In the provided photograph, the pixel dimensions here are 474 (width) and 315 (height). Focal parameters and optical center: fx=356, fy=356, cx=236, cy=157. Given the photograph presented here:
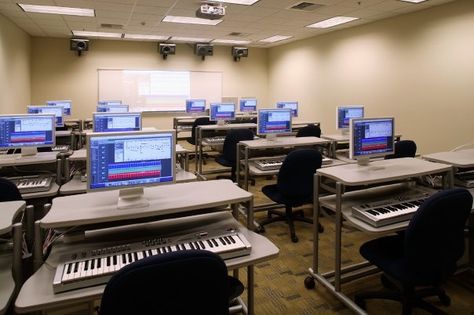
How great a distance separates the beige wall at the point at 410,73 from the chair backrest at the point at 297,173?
11.6 feet

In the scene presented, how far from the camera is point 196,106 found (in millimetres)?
8852

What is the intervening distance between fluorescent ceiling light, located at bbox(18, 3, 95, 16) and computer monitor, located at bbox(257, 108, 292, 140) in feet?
12.4

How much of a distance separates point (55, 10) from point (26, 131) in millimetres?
3881

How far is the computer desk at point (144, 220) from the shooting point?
1.40 metres

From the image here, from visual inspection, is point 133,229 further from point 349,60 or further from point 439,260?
point 349,60

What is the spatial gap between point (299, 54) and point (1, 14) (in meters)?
6.75

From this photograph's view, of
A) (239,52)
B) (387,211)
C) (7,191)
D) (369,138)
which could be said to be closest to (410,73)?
(369,138)

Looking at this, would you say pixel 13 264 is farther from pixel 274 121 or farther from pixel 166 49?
pixel 166 49

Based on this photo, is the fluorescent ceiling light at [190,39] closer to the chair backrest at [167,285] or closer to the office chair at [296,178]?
the office chair at [296,178]

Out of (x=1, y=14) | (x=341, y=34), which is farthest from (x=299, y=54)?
(x=1, y=14)

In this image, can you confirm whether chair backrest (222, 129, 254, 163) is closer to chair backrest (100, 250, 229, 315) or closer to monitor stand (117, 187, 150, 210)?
monitor stand (117, 187, 150, 210)

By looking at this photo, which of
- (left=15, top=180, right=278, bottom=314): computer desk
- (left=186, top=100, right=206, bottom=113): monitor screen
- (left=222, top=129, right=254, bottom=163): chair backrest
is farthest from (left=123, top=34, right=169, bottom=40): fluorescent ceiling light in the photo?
(left=15, top=180, right=278, bottom=314): computer desk

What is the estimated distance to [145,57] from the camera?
32.5 ft

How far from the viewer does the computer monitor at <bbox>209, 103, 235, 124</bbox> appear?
286 inches
